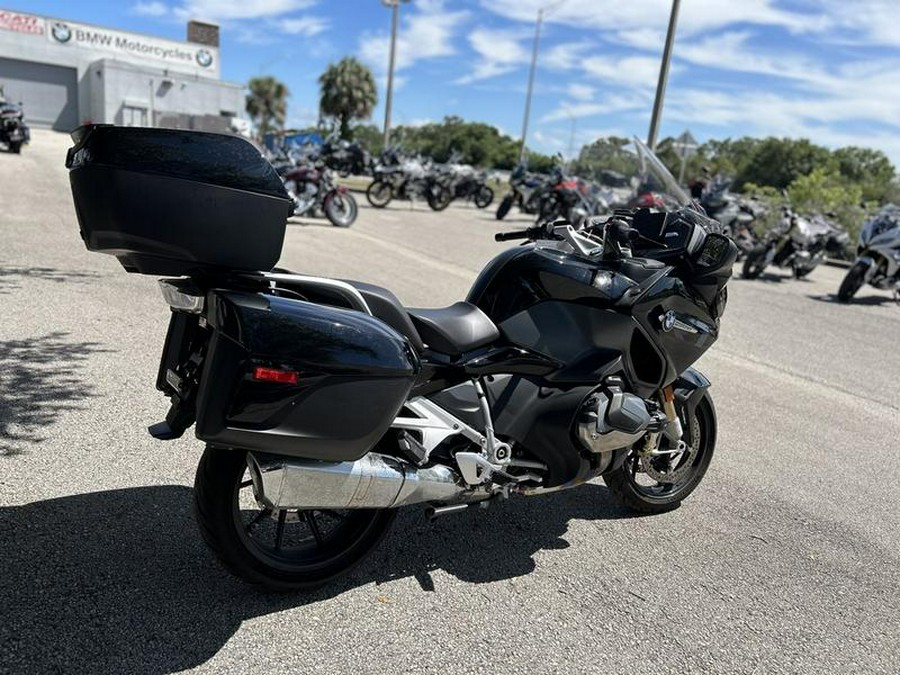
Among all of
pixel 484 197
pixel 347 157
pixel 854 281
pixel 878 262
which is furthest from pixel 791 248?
pixel 347 157

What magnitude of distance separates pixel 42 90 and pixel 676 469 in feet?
177

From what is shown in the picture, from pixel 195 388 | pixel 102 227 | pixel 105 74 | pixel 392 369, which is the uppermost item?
pixel 105 74

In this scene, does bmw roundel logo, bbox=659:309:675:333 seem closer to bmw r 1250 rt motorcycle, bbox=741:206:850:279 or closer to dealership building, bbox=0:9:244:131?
bmw r 1250 rt motorcycle, bbox=741:206:850:279

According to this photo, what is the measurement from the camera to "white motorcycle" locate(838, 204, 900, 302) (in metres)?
10.8

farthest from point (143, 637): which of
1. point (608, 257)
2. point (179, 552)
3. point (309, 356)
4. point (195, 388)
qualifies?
point (608, 257)

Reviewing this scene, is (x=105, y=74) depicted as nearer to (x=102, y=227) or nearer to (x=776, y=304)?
(x=776, y=304)

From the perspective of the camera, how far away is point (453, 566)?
9.82ft

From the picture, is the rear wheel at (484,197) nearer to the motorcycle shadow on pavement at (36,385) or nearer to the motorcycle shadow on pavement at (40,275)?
the motorcycle shadow on pavement at (40,275)

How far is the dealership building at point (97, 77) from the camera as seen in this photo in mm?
44406

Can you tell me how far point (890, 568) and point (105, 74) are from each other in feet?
162

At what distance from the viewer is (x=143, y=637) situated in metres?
2.33

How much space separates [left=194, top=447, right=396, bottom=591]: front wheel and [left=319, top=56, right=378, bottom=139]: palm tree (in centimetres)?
5169

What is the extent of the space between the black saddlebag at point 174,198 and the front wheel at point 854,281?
1097cm

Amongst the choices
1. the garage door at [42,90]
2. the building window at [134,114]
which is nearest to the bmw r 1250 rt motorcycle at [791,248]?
the building window at [134,114]
